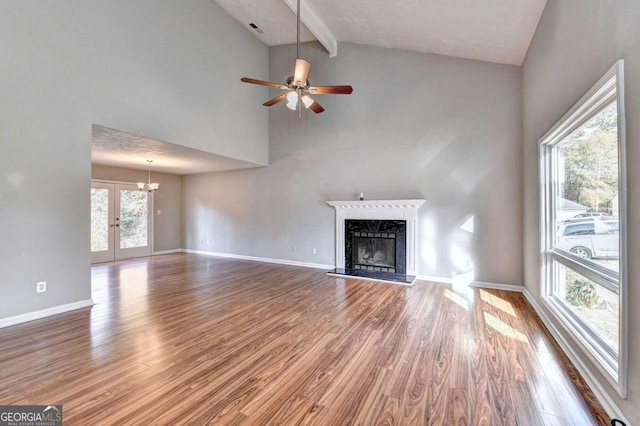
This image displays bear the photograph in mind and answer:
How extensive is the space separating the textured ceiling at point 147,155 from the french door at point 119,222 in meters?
0.77

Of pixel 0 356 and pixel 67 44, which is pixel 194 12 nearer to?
pixel 67 44

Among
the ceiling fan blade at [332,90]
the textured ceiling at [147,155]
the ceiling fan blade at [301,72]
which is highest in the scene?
the ceiling fan blade at [301,72]

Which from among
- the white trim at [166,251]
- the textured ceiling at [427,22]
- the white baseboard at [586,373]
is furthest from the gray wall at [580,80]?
the white trim at [166,251]

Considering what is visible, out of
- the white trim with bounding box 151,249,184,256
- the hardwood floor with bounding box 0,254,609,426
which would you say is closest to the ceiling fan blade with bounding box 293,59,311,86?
the hardwood floor with bounding box 0,254,609,426

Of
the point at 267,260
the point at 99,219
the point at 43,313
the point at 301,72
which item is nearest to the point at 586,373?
the point at 301,72

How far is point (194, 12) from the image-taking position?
505cm

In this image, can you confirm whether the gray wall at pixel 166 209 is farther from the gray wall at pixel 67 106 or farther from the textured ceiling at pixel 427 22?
the textured ceiling at pixel 427 22

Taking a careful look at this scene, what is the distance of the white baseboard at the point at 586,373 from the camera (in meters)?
1.73

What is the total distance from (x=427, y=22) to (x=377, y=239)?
374cm

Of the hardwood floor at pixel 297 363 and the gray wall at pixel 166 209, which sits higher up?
the gray wall at pixel 166 209

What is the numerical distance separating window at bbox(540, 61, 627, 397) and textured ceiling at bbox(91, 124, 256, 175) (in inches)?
212

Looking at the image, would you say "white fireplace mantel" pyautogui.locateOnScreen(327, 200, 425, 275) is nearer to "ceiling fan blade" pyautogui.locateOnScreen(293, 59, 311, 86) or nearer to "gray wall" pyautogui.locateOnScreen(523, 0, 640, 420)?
"gray wall" pyautogui.locateOnScreen(523, 0, 640, 420)

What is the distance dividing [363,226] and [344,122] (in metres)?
2.26

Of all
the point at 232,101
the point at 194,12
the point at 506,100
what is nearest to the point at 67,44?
the point at 194,12
